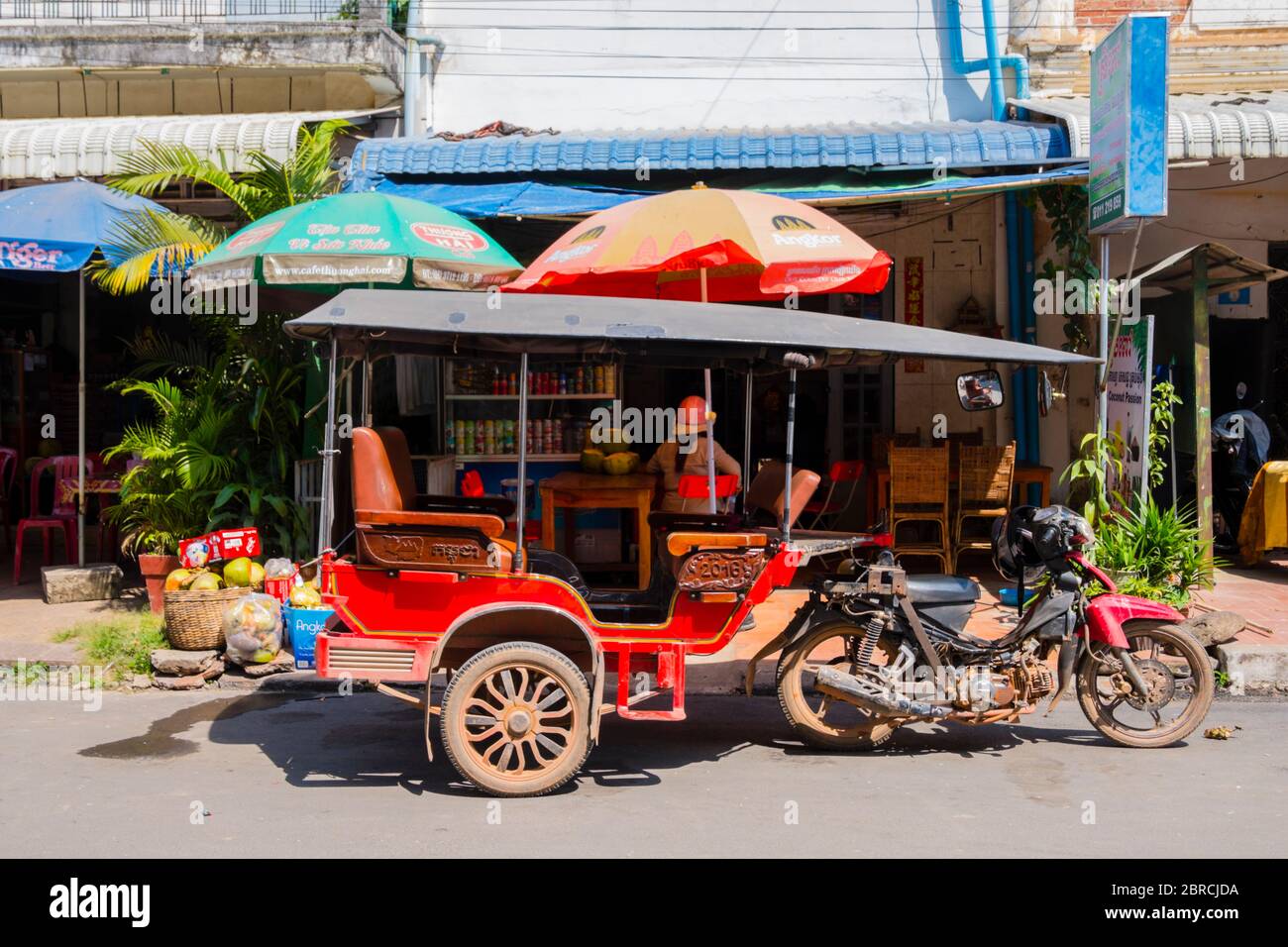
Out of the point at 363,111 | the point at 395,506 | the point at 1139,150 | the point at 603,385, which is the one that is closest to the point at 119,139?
the point at 363,111

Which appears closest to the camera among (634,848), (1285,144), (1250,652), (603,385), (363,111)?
(634,848)

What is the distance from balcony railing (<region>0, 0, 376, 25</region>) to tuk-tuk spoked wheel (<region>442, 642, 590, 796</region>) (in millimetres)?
9220

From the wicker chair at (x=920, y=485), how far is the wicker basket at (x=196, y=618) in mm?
5196

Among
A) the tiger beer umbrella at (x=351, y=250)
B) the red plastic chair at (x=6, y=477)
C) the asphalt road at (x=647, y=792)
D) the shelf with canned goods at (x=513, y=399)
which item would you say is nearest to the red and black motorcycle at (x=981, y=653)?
the asphalt road at (x=647, y=792)

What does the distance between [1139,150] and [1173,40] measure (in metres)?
4.98

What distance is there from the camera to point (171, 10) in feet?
42.0

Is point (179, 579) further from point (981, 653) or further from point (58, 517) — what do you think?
point (981, 653)

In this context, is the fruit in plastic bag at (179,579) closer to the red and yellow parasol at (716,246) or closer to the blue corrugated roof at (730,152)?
the red and yellow parasol at (716,246)

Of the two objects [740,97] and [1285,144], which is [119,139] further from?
[1285,144]

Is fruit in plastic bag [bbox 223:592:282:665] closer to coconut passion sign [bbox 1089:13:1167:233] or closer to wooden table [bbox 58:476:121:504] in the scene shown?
wooden table [bbox 58:476:121:504]

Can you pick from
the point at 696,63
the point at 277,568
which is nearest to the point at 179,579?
the point at 277,568

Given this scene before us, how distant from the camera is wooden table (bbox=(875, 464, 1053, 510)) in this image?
10.8 m

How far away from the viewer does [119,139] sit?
10.9m

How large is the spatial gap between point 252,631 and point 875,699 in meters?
4.02
